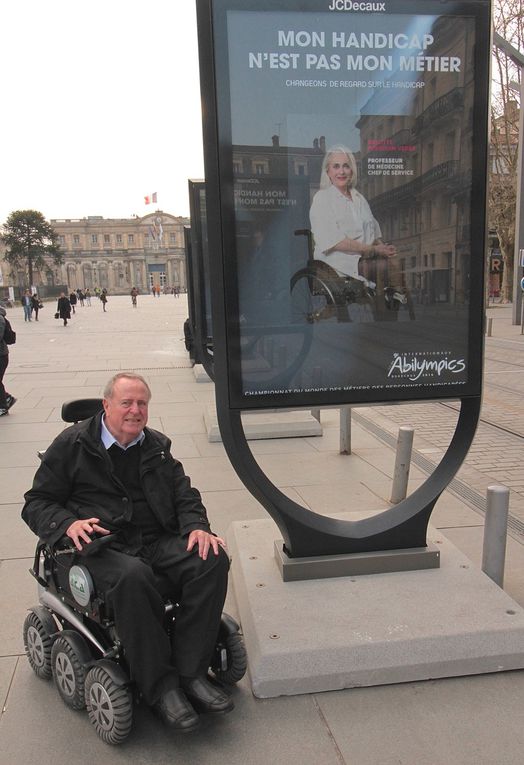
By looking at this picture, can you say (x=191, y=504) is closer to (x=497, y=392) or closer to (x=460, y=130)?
(x=460, y=130)

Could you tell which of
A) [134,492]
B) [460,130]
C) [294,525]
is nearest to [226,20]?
[460,130]

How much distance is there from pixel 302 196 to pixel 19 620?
8.76 feet

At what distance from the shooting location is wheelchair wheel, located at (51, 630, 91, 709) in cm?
247

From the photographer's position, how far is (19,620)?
10.9 ft

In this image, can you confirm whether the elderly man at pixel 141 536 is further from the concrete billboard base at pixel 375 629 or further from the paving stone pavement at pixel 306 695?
the concrete billboard base at pixel 375 629

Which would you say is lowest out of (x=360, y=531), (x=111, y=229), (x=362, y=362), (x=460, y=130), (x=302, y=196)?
(x=360, y=531)

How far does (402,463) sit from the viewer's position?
16.2 ft

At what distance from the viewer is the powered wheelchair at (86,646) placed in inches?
91.4

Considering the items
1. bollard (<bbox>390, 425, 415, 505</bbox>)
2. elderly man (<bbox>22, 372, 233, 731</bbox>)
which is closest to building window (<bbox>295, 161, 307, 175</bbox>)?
elderly man (<bbox>22, 372, 233, 731</bbox>)

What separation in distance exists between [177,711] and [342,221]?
2.26 metres

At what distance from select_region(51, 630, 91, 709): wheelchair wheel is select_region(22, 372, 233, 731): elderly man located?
12.1 inches

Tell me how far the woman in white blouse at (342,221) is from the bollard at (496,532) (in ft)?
4.61

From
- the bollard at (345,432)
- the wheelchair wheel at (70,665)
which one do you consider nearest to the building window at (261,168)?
the wheelchair wheel at (70,665)

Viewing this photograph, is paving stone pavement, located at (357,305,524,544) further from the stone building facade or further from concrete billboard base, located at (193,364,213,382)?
the stone building facade
